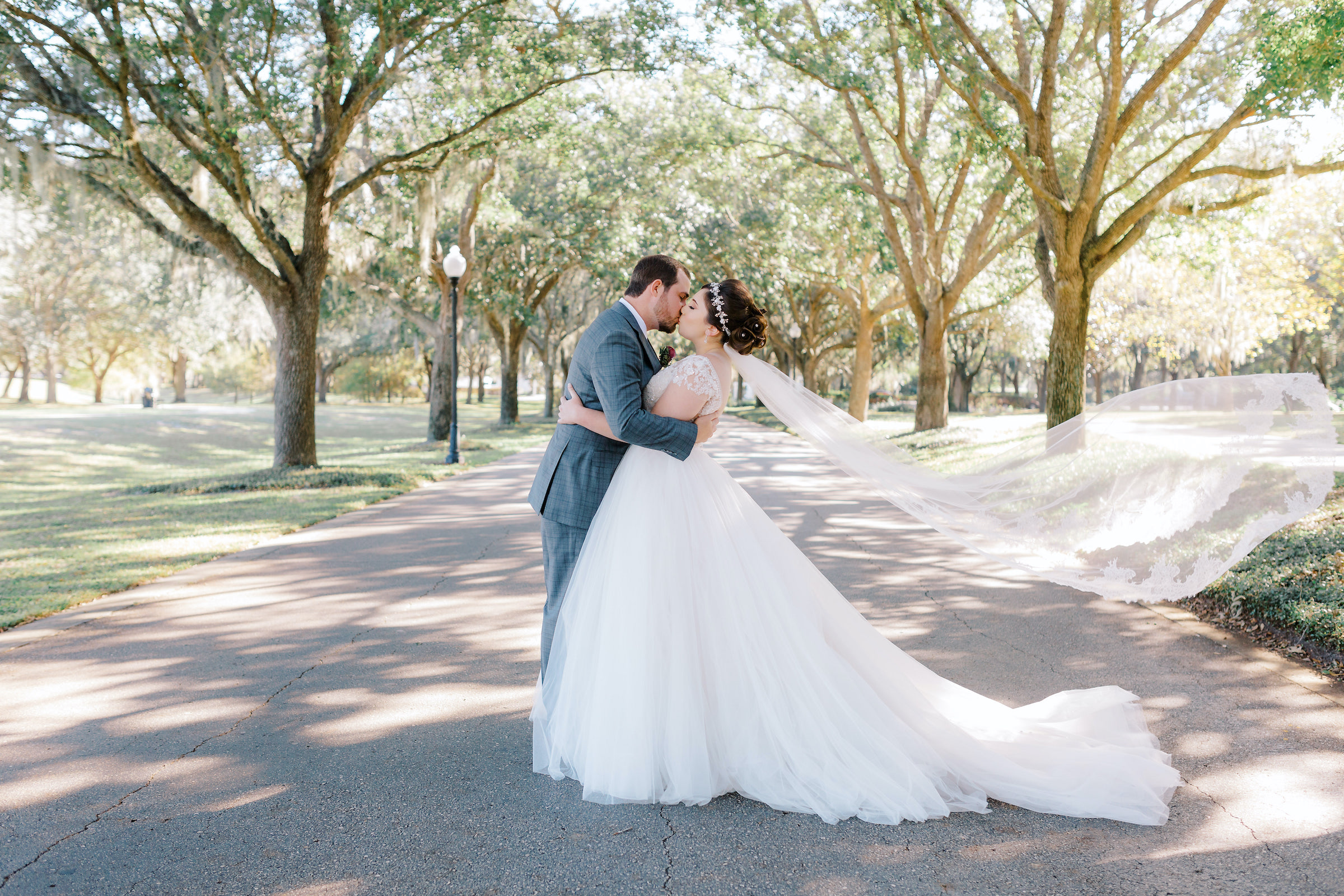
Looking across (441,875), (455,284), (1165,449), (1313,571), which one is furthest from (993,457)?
(455,284)

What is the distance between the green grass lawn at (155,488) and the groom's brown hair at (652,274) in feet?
16.9

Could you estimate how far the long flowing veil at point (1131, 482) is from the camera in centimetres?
454

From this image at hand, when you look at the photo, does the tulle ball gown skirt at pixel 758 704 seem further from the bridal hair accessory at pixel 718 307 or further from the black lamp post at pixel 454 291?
the black lamp post at pixel 454 291

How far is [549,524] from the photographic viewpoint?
417 centimetres

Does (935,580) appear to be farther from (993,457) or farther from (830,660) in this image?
(830,660)

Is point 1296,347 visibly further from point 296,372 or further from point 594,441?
point 594,441

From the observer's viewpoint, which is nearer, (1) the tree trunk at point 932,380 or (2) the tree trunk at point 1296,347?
(1) the tree trunk at point 932,380

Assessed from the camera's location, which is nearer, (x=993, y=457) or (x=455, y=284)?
(x=993, y=457)

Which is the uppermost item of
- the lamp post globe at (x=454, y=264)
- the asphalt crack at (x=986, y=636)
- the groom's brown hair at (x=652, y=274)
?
the lamp post globe at (x=454, y=264)

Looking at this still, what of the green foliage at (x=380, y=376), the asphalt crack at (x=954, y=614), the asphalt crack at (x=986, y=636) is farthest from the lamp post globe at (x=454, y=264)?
the green foliage at (x=380, y=376)

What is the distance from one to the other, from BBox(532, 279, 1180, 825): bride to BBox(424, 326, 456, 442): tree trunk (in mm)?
18558

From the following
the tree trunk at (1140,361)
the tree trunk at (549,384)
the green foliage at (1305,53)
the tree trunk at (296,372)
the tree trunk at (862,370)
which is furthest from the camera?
Result: the tree trunk at (1140,361)

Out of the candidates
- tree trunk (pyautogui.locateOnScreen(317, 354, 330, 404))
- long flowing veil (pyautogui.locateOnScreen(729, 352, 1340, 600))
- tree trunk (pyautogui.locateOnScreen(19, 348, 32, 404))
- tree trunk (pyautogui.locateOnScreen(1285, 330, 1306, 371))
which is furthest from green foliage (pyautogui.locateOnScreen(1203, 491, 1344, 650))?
tree trunk (pyautogui.locateOnScreen(317, 354, 330, 404))

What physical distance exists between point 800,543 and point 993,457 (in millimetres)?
4016
